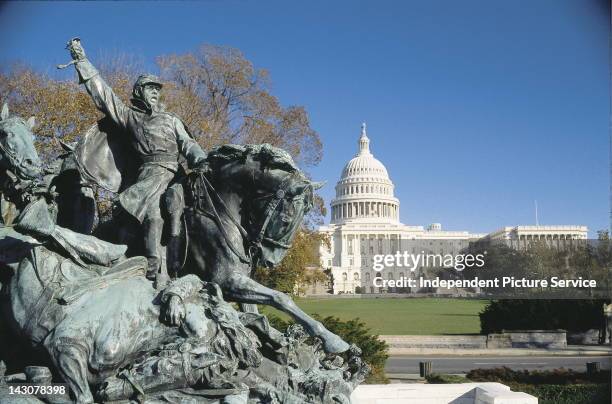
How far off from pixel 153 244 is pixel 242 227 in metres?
0.81

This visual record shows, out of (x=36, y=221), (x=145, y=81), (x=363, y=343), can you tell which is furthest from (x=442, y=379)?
(x=36, y=221)

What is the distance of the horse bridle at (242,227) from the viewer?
5.62m

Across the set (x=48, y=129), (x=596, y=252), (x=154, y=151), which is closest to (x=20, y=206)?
(x=154, y=151)

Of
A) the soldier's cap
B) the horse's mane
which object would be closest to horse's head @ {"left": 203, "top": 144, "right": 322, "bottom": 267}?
the horse's mane

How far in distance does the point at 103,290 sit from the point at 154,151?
1.59 metres

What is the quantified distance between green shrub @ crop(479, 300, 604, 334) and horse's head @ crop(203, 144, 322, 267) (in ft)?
84.8

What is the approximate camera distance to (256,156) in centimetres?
569

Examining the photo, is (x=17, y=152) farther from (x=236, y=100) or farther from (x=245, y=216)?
(x=236, y=100)

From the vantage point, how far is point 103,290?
4.80m

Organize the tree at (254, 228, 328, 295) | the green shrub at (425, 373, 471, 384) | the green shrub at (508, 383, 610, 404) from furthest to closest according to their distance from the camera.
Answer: the tree at (254, 228, 328, 295)
the green shrub at (425, 373, 471, 384)
the green shrub at (508, 383, 610, 404)

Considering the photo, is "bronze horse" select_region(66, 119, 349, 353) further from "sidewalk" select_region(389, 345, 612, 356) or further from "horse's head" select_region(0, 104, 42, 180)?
"sidewalk" select_region(389, 345, 612, 356)

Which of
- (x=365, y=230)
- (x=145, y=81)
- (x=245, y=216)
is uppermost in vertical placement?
(x=365, y=230)

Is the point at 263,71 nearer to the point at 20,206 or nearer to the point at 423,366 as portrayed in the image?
the point at 423,366

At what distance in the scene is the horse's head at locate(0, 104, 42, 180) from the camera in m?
4.89
